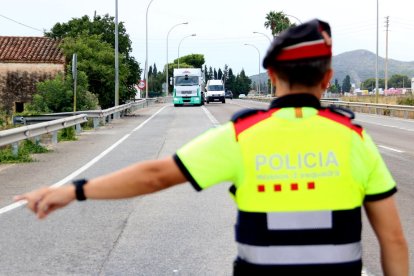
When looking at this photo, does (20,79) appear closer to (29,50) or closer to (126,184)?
(29,50)

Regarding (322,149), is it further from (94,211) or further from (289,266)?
(94,211)

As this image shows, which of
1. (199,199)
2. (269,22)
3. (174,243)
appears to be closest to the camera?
(174,243)

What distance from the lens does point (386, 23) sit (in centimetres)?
7612

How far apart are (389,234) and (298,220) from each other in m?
0.34

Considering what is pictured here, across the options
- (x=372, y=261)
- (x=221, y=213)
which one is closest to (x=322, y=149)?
(x=372, y=261)

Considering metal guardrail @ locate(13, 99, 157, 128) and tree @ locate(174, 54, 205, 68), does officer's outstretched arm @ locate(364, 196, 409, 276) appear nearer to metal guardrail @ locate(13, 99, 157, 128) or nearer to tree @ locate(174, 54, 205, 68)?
metal guardrail @ locate(13, 99, 157, 128)

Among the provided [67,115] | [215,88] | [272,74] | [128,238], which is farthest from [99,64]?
[272,74]

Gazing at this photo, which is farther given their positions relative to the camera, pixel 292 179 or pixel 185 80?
pixel 185 80

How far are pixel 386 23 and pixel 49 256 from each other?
74396 millimetres

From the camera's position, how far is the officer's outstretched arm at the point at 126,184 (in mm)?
2174

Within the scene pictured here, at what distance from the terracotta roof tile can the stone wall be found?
1.14ft

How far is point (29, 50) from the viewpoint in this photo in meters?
43.9

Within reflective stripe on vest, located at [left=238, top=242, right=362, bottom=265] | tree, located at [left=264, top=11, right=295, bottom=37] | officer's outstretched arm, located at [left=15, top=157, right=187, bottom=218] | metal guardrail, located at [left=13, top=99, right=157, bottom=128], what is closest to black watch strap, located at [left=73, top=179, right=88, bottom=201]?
officer's outstretched arm, located at [left=15, top=157, right=187, bottom=218]

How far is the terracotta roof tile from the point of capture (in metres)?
42.2
